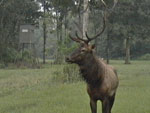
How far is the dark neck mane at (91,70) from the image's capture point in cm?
696

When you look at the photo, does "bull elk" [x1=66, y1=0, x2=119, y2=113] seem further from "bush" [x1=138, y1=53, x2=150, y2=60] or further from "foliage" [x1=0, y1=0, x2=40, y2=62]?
"bush" [x1=138, y1=53, x2=150, y2=60]

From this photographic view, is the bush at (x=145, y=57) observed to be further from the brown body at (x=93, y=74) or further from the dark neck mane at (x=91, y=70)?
the dark neck mane at (x=91, y=70)

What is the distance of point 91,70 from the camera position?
701 cm

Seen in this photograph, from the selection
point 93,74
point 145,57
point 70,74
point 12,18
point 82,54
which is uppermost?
point 12,18

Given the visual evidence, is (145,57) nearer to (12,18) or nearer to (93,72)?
(12,18)

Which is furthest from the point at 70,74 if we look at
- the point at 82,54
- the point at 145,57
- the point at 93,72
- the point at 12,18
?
the point at 145,57

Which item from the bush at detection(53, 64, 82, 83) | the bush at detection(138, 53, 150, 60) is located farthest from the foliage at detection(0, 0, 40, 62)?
the bush at detection(138, 53, 150, 60)

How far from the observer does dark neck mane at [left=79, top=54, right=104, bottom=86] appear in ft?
22.9

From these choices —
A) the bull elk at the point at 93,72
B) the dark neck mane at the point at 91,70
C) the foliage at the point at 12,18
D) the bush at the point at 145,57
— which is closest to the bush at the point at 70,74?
the bull elk at the point at 93,72

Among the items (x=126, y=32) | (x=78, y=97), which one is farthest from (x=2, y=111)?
(x=126, y=32)

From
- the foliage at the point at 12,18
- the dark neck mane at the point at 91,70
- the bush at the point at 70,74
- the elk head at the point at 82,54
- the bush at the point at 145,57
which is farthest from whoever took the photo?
the bush at the point at 145,57

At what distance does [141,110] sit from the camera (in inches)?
372

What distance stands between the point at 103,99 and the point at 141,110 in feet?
8.87

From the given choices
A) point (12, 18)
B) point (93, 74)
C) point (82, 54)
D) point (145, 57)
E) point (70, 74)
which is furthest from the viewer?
point (145, 57)
